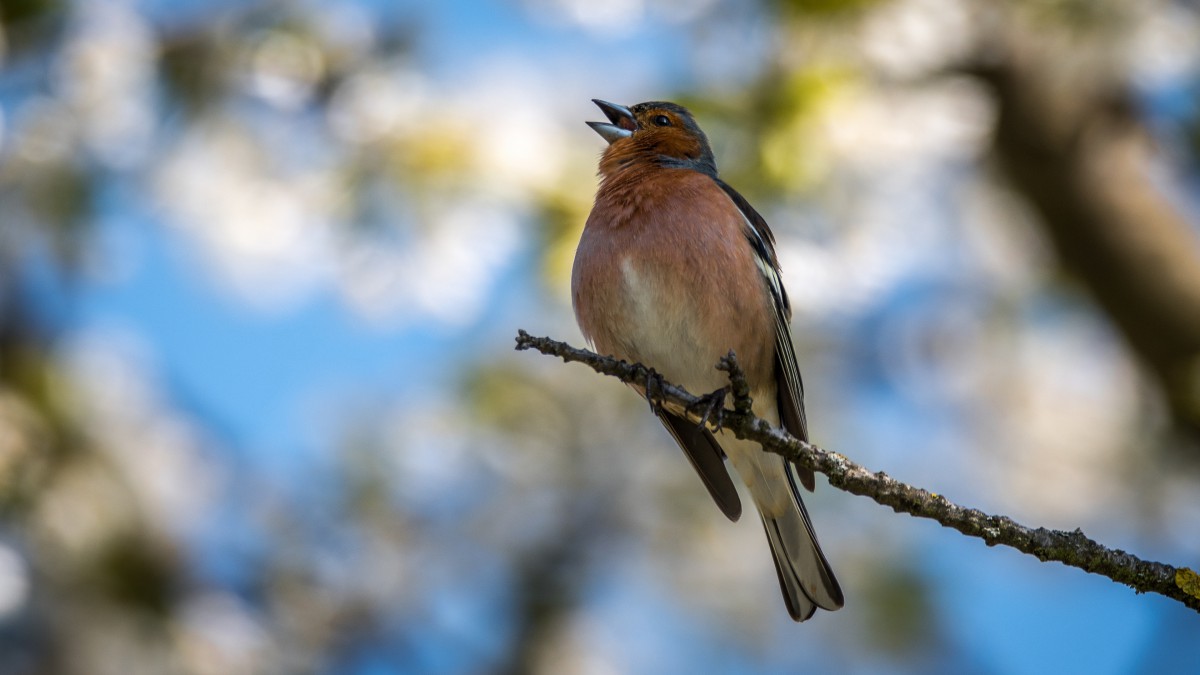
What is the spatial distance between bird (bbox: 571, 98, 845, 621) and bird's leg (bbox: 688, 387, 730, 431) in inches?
22.3

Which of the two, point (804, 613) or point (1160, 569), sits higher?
point (804, 613)

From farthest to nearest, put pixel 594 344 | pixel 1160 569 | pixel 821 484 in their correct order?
pixel 821 484 → pixel 594 344 → pixel 1160 569

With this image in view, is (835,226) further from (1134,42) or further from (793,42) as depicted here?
(1134,42)

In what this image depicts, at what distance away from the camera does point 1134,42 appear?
6527 millimetres

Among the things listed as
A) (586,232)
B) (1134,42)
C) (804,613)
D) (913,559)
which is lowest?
(804,613)

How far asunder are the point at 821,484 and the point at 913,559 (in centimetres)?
85

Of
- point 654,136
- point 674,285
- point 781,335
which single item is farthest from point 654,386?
point 654,136

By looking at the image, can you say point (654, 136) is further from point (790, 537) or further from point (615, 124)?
point (790, 537)

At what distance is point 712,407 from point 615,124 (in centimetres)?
234

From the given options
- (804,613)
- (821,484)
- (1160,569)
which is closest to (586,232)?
(804,613)

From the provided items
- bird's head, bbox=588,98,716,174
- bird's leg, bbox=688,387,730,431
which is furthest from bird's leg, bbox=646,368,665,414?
bird's head, bbox=588,98,716,174

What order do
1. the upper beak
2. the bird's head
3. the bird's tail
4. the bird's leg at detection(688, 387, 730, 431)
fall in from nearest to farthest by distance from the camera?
Answer: the bird's leg at detection(688, 387, 730, 431), the bird's tail, the bird's head, the upper beak

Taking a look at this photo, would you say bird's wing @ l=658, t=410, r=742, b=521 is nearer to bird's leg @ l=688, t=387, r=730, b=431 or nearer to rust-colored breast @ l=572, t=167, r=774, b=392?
rust-colored breast @ l=572, t=167, r=774, b=392

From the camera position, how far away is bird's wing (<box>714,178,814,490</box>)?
4938 millimetres
